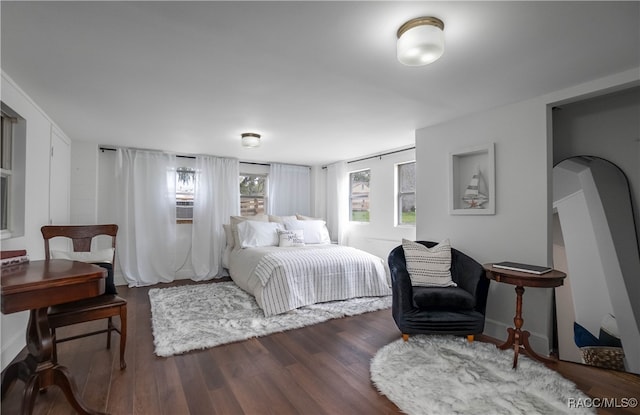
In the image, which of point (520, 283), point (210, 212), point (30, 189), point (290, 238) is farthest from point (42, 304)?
point (210, 212)

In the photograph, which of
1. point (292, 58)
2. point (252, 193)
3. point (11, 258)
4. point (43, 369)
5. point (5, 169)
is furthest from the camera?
point (252, 193)

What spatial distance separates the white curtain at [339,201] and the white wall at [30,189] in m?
4.06

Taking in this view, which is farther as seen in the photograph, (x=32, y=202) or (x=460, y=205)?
(x=460, y=205)

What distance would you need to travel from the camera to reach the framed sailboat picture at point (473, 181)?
2875 mm

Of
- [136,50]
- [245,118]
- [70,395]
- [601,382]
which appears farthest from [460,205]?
[70,395]

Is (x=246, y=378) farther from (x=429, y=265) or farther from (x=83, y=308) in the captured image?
(x=429, y=265)

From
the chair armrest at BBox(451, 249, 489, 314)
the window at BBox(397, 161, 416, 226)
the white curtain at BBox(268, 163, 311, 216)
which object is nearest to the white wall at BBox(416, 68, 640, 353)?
the chair armrest at BBox(451, 249, 489, 314)

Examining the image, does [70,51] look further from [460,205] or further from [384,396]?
[460,205]

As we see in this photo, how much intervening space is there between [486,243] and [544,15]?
2.01m

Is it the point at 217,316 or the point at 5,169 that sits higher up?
the point at 5,169

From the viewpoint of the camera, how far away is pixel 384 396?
1.85 metres

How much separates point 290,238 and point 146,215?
2.30 m

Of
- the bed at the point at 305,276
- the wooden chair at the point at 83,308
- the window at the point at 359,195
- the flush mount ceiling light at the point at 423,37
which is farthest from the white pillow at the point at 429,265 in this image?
the wooden chair at the point at 83,308

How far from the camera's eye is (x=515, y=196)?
Answer: 2.69 metres
